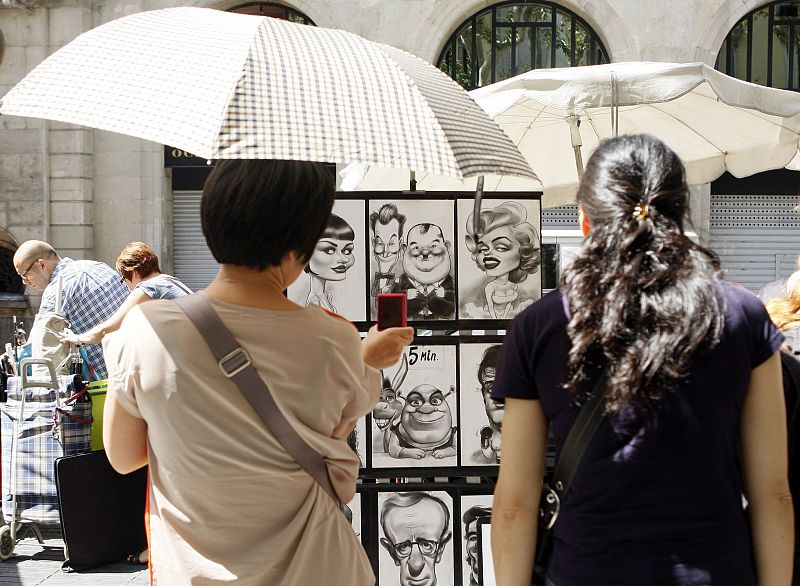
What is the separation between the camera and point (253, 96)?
7.13 ft

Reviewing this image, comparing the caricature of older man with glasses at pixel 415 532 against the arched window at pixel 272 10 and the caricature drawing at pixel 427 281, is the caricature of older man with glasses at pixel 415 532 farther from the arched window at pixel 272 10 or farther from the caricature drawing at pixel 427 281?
the arched window at pixel 272 10

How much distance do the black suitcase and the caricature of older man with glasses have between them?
1933mm

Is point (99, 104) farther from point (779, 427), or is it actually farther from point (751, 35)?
point (751, 35)

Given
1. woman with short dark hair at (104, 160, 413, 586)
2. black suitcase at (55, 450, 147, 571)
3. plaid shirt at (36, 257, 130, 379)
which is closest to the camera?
woman with short dark hair at (104, 160, 413, 586)

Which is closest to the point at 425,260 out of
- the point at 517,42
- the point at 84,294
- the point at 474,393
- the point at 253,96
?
the point at 474,393

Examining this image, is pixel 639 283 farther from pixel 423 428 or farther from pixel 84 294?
pixel 84 294

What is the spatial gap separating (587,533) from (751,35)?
13.2 meters

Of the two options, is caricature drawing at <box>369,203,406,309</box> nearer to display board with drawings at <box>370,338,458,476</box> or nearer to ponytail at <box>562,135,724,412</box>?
display board with drawings at <box>370,338,458,476</box>

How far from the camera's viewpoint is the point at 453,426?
3947 millimetres

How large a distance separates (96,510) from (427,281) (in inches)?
100

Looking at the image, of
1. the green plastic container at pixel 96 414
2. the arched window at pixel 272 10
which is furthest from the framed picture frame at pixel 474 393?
the arched window at pixel 272 10

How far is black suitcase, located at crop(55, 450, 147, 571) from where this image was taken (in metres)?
5.13

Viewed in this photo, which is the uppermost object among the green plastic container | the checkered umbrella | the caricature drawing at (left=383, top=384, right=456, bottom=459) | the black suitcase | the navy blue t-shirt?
the checkered umbrella

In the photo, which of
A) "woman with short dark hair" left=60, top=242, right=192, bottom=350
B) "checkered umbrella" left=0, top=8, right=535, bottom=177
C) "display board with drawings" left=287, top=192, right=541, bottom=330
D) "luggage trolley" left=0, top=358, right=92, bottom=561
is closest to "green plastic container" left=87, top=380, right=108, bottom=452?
"luggage trolley" left=0, top=358, right=92, bottom=561
